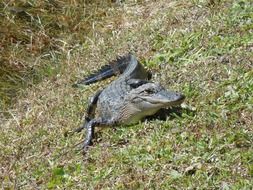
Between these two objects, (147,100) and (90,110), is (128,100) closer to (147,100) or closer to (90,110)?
(147,100)

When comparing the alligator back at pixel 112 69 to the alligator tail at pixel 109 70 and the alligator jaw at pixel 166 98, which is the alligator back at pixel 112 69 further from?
the alligator jaw at pixel 166 98

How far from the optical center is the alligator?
595 cm

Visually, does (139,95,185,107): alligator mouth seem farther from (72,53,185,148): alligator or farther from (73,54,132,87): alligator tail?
(73,54,132,87): alligator tail

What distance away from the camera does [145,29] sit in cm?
841

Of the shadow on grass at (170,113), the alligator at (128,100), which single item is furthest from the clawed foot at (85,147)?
the shadow on grass at (170,113)

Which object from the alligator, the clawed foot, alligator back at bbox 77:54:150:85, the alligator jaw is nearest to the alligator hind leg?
the alligator

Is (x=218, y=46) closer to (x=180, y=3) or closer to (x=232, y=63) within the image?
(x=232, y=63)

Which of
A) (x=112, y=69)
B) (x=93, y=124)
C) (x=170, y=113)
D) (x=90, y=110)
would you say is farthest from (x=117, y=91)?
(x=112, y=69)

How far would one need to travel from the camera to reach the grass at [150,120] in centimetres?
525

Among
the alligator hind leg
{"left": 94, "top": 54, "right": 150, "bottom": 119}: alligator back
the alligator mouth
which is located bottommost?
the alligator hind leg

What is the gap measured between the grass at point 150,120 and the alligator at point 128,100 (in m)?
0.11

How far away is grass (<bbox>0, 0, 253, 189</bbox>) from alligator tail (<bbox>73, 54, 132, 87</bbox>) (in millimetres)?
90

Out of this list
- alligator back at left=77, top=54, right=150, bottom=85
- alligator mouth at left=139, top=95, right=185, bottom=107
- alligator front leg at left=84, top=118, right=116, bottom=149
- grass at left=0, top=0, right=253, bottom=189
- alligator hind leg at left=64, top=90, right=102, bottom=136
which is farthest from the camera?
alligator back at left=77, top=54, right=150, bottom=85

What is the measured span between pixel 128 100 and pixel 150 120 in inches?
13.9
